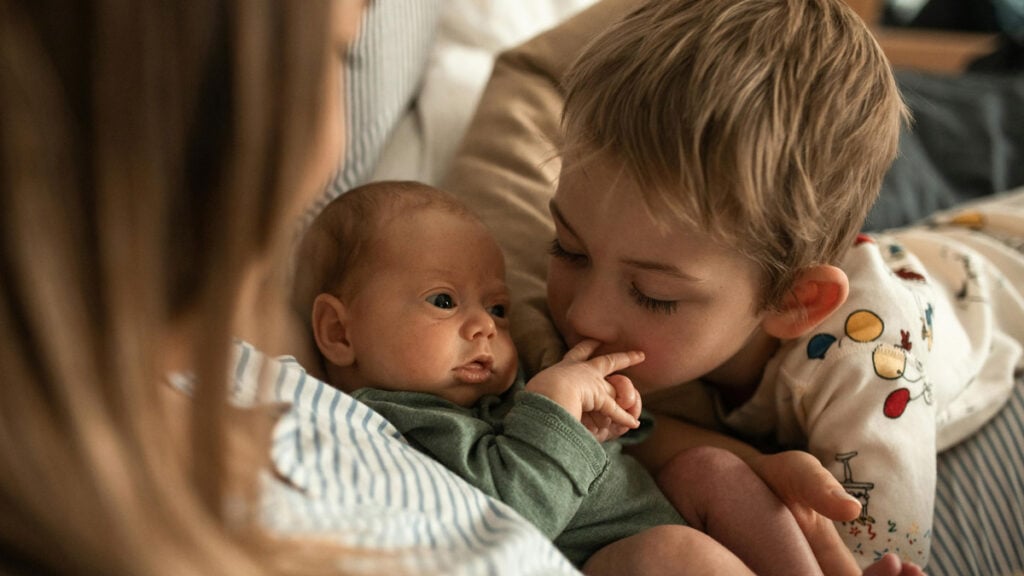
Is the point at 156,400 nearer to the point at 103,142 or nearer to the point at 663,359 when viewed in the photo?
the point at 103,142

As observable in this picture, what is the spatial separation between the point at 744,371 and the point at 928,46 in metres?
2.34

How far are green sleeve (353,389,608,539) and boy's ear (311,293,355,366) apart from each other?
13 cm

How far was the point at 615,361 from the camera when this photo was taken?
3.10ft

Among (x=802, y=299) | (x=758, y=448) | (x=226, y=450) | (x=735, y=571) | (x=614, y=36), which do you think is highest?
(x=614, y=36)

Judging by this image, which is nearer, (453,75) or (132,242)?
(132,242)

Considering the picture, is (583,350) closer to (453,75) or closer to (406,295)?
(406,295)

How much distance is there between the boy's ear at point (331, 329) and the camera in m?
0.98

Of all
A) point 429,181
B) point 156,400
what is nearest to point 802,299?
point 429,181

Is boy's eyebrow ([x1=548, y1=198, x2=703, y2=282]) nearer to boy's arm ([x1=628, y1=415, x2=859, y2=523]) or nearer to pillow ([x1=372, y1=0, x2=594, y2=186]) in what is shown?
boy's arm ([x1=628, y1=415, x2=859, y2=523])

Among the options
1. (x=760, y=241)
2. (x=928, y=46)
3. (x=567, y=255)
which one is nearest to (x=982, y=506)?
(x=760, y=241)

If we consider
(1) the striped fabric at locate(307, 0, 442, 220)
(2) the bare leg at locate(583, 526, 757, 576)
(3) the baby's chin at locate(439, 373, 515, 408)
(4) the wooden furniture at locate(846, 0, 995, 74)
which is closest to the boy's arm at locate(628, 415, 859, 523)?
(2) the bare leg at locate(583, 526, 757, 576)

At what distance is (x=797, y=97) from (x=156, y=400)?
2.09 feet

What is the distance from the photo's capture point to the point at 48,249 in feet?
1.66

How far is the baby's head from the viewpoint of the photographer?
3.10 ft
